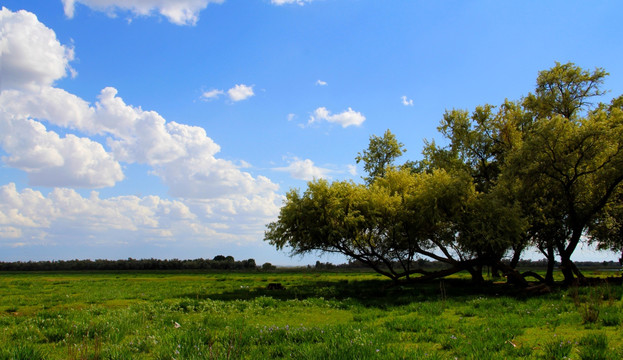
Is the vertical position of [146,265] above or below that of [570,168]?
below

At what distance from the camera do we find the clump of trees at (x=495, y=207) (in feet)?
83.8

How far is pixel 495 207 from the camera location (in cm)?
2698

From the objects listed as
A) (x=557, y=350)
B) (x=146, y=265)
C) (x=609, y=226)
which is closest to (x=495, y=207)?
(x=609, y=226)

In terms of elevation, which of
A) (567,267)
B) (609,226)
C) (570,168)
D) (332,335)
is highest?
(570,168)

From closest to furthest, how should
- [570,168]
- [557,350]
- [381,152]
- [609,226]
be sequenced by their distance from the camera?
1. [557,350]
2. [570,168]
3. [609,226]
4. [381,152]

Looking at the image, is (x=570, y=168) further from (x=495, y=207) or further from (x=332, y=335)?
(x=332, y=335)

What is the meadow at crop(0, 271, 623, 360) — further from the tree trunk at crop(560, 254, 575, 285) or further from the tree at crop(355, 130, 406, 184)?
the tree at crop(355, 130, 406, 184)

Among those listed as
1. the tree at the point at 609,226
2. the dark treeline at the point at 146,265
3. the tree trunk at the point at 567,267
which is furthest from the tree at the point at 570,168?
the dark treeline at the point at 146,265

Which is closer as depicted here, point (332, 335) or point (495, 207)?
point (332, 335)

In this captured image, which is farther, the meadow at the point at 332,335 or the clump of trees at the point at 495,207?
the clump of trees at the point at 495,207

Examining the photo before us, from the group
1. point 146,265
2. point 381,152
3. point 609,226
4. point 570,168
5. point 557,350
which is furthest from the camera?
point 146,265

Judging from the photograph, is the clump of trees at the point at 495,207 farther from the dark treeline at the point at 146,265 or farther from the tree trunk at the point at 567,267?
the dark treeline at the point at 146,265

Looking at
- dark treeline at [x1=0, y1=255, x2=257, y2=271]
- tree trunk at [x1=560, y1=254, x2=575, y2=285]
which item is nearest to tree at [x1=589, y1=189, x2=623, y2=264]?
tree trunk at [x1=560, y1=254, x2=575, y2=285]

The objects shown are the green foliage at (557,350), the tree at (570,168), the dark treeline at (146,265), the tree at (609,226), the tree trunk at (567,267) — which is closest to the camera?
the green foliage at (557,350)
